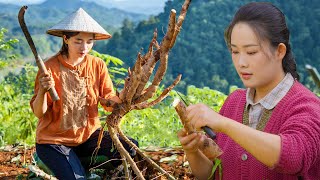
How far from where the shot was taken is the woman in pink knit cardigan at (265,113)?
1.46 metres

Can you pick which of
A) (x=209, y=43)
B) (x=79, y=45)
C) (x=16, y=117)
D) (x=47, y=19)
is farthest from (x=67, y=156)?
(x=47, y=19)

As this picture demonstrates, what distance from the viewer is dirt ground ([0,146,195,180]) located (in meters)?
3.04

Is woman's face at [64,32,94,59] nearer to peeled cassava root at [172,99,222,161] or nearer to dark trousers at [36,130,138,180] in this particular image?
dark trousers at [36,130,138,180]

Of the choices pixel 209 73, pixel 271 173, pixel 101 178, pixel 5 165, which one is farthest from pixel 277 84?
pixel 209 73

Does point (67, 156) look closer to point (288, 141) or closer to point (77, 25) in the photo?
point (77, 25)

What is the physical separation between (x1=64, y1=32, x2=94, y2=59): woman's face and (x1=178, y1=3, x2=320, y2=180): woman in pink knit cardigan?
106 centimetres

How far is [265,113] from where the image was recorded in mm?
1752

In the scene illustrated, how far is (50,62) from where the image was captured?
2.78 meters

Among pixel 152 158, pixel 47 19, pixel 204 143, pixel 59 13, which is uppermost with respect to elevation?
pixel 204 143

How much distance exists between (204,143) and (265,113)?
239mm

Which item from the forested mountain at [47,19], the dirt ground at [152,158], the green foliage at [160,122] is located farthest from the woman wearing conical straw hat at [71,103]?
the forested mountain at [47,19]

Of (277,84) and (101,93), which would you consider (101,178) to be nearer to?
(101,93)

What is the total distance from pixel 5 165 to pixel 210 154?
1950 millimetres

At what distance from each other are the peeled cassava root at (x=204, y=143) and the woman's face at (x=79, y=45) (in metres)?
1.10
